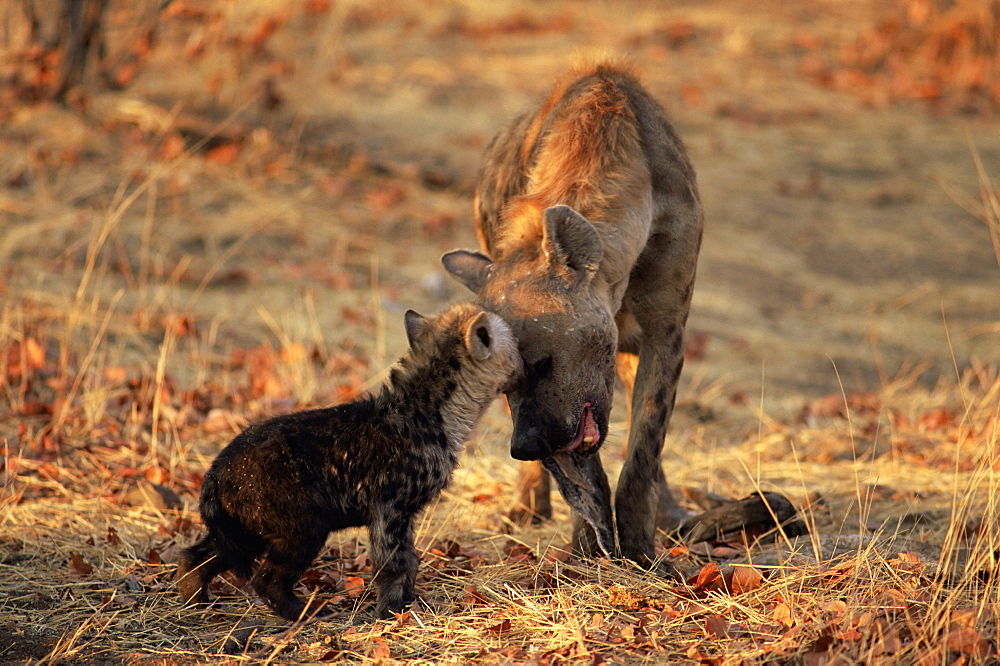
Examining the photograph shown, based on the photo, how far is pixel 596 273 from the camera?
4.21 metres

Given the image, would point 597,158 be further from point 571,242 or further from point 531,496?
point 531,496

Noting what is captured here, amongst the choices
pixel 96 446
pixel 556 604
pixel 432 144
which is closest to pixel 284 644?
pixel 556 604

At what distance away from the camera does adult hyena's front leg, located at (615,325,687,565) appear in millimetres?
4656

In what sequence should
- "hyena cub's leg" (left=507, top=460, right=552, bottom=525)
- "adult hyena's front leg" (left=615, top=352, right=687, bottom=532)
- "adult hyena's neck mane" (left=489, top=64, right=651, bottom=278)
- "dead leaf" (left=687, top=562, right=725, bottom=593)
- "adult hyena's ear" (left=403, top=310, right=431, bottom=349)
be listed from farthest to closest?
"hyena cub's leg" (left=507, top=460, right=552, bottom=525) < "adult hyena's front leg" (left=615, top=352, right=687, bottom=532) < "adult hyena's neck mane" (left=489, top=64, right=651, bottom=278) < "adult hyena's ear" (left=403, top=310, right=431, bottom=349) < "dead leaf" (left=687, top=562, right=725, bottom=593)

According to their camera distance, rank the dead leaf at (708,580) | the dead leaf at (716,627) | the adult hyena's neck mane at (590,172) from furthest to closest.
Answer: the adult hyena's neck mane at (590,172) < the dead leaf at (708,580) < the dead leaf at (716,627)

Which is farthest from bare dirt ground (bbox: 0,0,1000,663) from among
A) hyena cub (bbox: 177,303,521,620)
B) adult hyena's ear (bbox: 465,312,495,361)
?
adult hyena's ear (bbox: 465,312,495,361)

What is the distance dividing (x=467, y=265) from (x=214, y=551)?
163 centimetres

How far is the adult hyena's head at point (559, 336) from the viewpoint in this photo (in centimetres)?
403

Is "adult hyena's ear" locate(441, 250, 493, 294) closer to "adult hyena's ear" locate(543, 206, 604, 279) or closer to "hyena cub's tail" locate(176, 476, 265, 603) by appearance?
"adult hyena's ear" locate(543, 206, 604, 279)

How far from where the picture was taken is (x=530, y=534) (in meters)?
5.27

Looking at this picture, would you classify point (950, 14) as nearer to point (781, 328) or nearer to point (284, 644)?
point (781, 328)

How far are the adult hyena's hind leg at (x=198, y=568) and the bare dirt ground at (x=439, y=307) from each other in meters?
0.10

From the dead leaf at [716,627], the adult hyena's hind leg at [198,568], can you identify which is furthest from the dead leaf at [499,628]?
the adult hyena's hind leg at [198,568]

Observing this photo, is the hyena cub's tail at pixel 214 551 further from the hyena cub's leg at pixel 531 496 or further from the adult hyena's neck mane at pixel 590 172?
the hyena cub's leg at pixel 531 496
